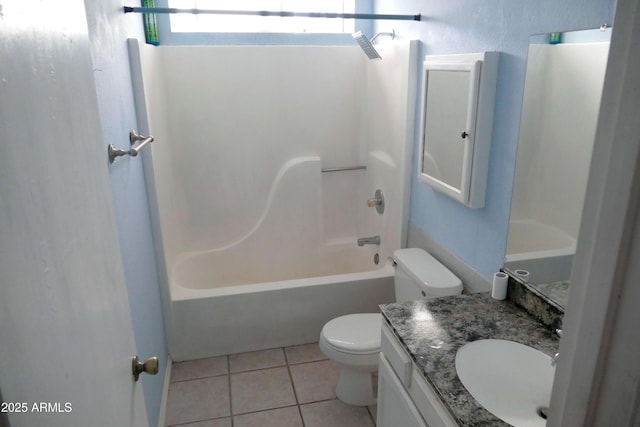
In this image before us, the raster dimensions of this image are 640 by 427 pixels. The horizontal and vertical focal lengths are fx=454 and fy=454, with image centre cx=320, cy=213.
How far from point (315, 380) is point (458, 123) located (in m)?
1.56

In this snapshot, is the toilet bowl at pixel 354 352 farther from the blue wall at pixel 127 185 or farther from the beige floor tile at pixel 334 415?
the blue wall at pixel 127 185

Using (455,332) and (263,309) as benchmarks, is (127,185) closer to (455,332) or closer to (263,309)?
(263,309)

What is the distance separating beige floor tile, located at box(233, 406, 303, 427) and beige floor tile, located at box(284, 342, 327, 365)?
39cm

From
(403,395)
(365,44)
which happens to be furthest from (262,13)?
(403,395)

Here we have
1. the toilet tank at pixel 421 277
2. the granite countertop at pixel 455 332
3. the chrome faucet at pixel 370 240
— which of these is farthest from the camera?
the chrome faucet at pixel 370 240

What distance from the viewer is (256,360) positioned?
270cm

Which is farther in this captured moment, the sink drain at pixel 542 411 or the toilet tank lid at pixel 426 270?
the toilet tank lid at pixel 426 270

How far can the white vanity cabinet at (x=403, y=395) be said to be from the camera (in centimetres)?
130

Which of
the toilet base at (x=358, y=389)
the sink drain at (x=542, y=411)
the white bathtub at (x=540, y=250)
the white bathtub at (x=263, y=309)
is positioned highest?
the white bathtub at (x=540, y=250)

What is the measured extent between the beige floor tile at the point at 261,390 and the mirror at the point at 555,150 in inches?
55.1

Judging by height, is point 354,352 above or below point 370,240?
below

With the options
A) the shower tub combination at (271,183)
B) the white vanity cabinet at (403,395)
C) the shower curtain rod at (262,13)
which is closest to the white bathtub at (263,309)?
the shower tub combination at (271,183)

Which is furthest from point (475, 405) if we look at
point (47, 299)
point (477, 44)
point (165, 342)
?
point (165, 342)

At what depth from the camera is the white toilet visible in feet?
6.89
